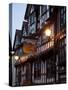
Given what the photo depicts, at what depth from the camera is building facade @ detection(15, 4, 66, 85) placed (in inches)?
84.0

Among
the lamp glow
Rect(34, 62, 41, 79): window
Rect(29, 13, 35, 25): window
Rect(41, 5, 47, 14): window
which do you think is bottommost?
Rect(34, 62, 41, 79): window

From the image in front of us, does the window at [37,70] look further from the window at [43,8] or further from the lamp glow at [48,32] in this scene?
the window at [43,8]

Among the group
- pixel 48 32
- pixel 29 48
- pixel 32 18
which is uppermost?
pixel 32 18

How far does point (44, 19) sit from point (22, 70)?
1.61ft

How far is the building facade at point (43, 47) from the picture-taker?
213 cm

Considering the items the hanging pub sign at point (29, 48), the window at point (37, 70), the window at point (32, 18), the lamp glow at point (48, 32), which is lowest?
the window at point (37, 70)

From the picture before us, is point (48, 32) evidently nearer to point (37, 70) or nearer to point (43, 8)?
point (43, 8)

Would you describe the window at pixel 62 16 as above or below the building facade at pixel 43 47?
above

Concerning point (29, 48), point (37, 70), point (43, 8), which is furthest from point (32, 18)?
point (37, 70)

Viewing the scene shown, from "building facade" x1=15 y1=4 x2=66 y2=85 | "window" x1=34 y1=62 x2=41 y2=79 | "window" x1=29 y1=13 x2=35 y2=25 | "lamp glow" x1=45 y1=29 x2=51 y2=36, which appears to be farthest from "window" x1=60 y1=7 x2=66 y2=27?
"window" x1=34 y1=62 x2=41 y2=79

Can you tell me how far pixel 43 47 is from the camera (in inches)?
86.1

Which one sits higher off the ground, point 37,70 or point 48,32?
point 48,32

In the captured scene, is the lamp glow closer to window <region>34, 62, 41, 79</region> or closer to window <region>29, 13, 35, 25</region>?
window <region>29, 13, 35, 25</region>

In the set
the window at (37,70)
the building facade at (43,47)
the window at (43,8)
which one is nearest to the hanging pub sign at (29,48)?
the building facade at (43,47)
